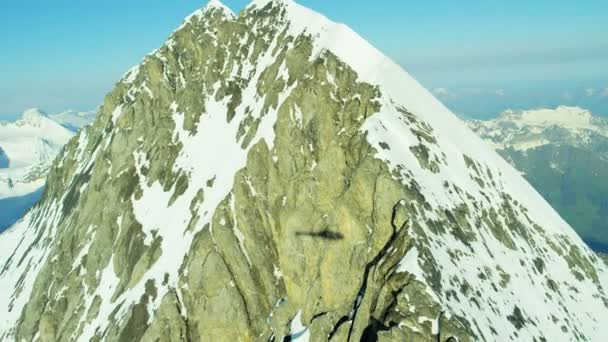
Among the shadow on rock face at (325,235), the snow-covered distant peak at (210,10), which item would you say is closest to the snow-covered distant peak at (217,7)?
the snow-covered distant peak at (210,10)

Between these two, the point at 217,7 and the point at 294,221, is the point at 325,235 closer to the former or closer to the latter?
the point at 294,221

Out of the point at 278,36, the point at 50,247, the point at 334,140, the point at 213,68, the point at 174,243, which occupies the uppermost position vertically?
the point at 278,36

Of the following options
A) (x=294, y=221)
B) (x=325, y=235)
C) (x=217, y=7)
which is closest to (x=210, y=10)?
(x=217, y=7)

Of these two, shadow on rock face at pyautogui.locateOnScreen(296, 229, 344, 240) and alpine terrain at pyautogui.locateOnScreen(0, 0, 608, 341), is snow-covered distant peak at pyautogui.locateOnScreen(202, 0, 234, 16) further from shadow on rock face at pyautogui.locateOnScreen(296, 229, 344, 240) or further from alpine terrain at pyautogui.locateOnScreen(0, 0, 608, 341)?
shadow on rock face at pyautogui.locateOnScreen(296, 229, 344, 240)

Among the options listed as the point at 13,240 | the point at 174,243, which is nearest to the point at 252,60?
the point at 174,243

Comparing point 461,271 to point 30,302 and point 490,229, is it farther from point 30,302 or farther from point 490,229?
point 30,302

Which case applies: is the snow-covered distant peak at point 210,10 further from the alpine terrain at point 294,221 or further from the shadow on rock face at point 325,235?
the shadow on rock face at point 325,235

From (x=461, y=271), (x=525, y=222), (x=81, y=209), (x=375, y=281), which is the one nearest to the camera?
(x=375, y=281)

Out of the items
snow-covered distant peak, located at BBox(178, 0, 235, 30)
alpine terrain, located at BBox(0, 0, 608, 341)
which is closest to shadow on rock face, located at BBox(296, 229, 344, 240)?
alpine terrain, located at BBox(0, 0, 608, 341)

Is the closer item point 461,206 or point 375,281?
point 375,281
